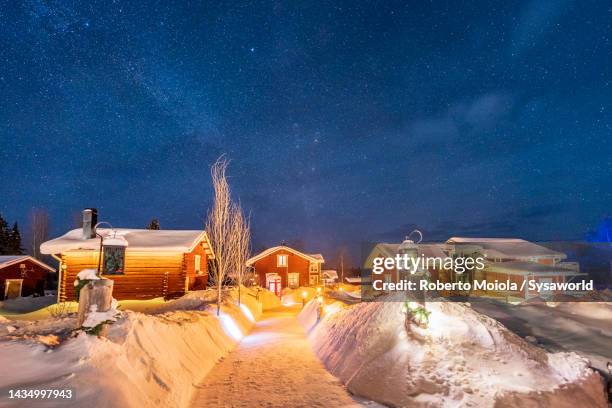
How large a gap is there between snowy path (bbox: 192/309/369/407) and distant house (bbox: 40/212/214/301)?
1262cm

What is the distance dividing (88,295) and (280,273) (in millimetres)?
34727

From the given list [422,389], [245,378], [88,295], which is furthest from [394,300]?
[88,295]

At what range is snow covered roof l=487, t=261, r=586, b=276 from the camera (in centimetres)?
2867

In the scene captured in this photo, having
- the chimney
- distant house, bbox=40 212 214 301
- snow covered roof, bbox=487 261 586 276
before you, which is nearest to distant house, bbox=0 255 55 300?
distant house, bbox=40 212 214 301

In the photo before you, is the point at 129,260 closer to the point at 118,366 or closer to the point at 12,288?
the point at 12,288

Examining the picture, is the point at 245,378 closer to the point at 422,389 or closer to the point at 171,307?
the point at 422,389

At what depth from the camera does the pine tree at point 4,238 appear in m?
42.9

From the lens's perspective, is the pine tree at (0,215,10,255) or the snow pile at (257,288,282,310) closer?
the snow pile at (257,288,282,310)

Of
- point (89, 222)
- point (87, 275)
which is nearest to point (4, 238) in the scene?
point (89, 222)

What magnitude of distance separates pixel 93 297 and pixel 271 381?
4.95m

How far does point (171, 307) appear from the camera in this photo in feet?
64.1

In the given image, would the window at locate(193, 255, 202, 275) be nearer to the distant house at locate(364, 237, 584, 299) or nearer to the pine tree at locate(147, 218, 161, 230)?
the distant house at locate(364, 237, 584, 299)

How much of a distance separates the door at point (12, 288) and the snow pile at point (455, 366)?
31176 millimetres

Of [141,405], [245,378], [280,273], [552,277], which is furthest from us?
[280,273]
